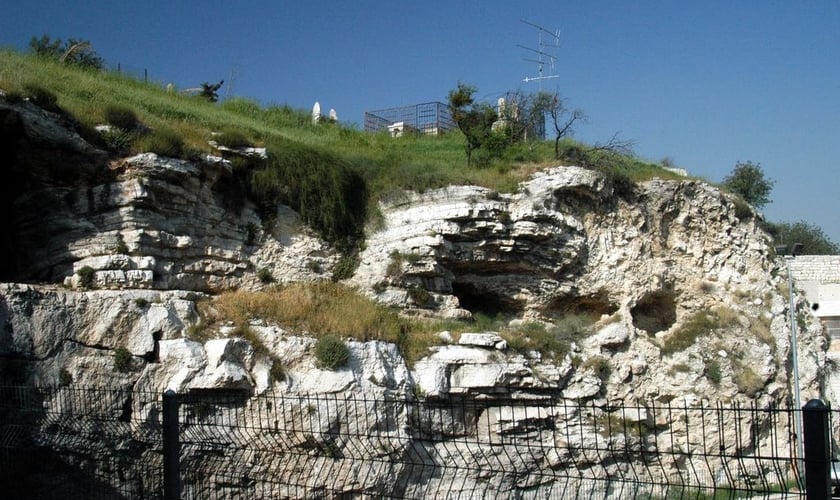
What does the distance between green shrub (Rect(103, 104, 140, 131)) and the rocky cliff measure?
1124mm

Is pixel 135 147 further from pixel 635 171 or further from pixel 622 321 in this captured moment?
pixel 635 171

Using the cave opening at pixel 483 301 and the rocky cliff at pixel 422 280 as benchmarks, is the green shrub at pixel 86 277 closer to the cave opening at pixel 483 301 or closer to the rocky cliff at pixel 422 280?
the rocky cliff at pixel 422 280

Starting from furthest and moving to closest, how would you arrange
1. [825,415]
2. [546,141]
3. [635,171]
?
1. [546,141]
2. [635,171]
3. [825,415]

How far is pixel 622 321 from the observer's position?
1862 cm

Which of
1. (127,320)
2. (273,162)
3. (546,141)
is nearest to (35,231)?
(127,320)

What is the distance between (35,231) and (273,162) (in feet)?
17.2

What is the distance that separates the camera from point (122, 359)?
11898mm

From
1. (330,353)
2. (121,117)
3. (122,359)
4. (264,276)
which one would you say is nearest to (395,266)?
(264,276)

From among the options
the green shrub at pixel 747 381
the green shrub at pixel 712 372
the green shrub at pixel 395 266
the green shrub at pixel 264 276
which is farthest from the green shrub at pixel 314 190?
the green shrub at pixel 747 381

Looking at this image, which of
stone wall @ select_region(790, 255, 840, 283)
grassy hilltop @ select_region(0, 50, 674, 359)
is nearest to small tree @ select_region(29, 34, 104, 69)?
grassy hilltop @ select_region(0, 50, 674, 359)

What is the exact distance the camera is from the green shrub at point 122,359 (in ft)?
38.9

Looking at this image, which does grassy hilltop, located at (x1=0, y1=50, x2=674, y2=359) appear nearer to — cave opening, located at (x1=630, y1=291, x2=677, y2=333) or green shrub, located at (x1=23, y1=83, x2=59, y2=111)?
green shrub, located at (x1=23, y1=83, x2=59, y2=111)

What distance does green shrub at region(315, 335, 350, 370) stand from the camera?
1324cm

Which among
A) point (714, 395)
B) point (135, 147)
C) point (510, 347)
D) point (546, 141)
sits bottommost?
point (714, 395)
